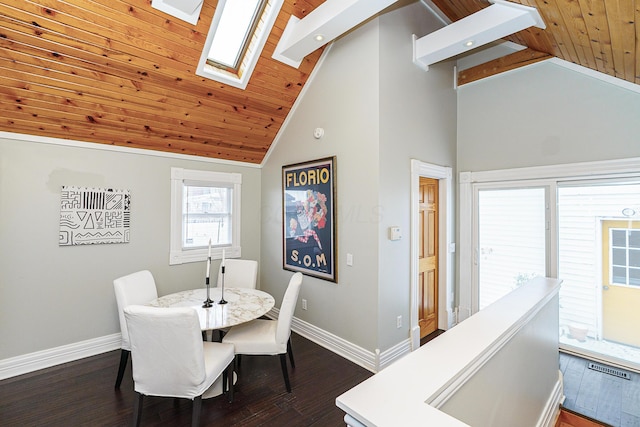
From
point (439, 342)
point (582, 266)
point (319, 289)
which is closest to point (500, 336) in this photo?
point (439, 342)

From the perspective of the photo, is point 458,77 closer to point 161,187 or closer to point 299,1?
point 299,1

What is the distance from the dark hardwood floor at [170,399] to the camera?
2.20 metres

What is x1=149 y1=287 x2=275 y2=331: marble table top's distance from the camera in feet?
7.70

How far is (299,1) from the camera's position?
9.21 ft

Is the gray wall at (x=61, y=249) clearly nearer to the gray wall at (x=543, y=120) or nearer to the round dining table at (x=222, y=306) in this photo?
the round dining table at (x=222, y=306)

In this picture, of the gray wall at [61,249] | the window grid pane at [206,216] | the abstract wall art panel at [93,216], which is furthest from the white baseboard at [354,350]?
the abstract wall art panel at [93,216]

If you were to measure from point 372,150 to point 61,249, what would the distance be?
3344 millimetres

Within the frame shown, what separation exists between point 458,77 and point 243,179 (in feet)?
11.0

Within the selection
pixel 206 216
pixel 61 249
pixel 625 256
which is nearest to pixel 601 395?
pixel 625 256

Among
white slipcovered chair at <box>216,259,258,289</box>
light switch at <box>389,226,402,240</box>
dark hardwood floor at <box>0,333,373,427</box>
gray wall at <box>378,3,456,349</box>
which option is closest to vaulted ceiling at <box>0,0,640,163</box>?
gray wall at <box>378,3,456,349</box>

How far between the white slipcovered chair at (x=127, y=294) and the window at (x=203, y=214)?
845 millimetres

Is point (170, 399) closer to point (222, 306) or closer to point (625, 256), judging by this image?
point (222, 306)

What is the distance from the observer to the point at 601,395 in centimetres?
257

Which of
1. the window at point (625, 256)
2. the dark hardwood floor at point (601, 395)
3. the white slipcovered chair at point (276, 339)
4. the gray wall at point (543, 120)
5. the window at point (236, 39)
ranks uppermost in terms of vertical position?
the window at point (236, 39)
